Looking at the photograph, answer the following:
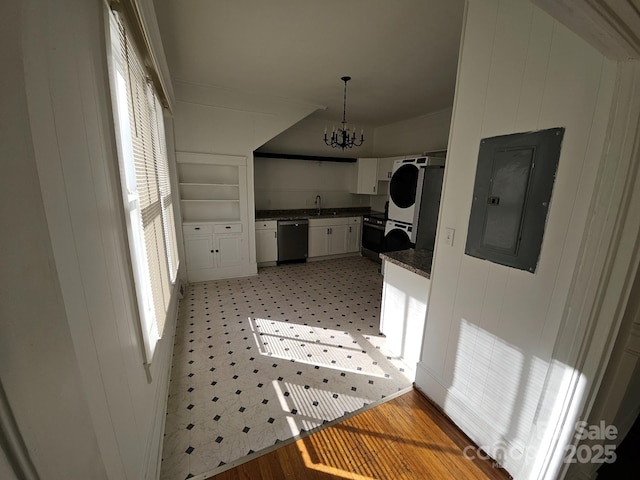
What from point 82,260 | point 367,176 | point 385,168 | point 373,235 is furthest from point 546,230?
point 367,176

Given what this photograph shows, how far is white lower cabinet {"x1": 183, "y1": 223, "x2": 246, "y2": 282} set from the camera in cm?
388

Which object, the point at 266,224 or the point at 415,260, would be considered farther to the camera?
the point at 266,224

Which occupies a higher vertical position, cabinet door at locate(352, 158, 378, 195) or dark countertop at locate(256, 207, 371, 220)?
cabinet door at locate(352, 158, 378, 195)

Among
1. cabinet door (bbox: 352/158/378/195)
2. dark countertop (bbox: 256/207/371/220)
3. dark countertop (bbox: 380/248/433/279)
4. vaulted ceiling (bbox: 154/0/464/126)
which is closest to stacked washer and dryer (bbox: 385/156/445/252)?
dark countertop (bbox: 380/248/433/279)

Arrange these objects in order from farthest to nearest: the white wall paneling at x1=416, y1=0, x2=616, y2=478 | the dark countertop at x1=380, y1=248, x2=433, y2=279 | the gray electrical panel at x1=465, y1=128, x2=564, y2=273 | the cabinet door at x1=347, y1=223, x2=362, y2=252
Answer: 1. the cabinet door at x1=347, y1=223, x2=362, y2=252
2. the dark countertop at x1=380, y1=248, x2=433, y2=279
3. the gray electrical panel at x1=465, y1=128, x2=564, y2=273
4. the white wall paneling at x1=416, y1=0, x2=616, y2=478

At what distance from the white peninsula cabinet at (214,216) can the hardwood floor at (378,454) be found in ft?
9.99

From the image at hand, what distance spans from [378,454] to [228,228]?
3.44 metres

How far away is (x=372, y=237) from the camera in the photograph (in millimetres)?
5055

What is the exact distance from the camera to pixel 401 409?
5.98ft

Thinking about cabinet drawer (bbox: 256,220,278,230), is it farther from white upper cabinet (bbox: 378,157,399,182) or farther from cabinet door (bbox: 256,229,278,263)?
white upper cabinet (bbox: 378,157,399,182)

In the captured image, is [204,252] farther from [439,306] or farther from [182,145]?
[439,306]

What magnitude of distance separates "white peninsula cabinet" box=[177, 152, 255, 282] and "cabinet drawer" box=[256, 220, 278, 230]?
15.6 inches

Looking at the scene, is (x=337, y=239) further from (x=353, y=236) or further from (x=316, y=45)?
(x=316, y=45)

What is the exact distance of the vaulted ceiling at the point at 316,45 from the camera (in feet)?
5.96
